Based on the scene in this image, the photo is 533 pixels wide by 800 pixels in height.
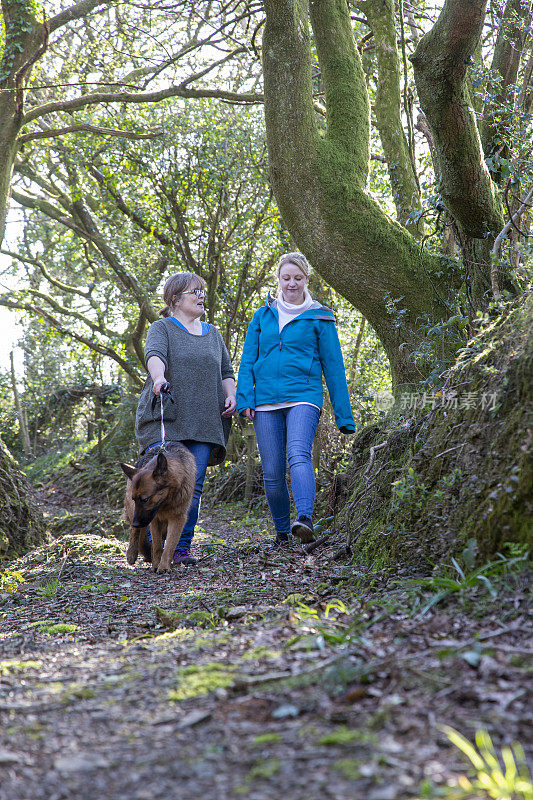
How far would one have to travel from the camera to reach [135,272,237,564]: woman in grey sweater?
5953 millimetres

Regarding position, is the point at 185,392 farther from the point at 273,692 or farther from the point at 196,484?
the point at 273,692

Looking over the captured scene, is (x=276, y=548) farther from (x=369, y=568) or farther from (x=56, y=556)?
(x=56, y=556)

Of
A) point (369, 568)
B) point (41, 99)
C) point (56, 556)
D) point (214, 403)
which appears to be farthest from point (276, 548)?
point (41, 99)

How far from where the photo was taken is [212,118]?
1186 cm

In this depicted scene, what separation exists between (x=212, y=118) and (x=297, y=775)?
39.3 feet

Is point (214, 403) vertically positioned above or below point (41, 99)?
below

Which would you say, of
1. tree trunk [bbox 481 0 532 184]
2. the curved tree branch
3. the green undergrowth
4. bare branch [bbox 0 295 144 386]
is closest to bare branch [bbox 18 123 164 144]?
bare branch [bbox 0 295 144 386]

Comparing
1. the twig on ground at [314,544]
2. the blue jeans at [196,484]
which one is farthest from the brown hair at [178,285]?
the twig on ground at [314,544]

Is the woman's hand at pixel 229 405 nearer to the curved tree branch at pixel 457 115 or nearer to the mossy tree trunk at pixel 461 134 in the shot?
the mossy tree trunk at pixel 461 134

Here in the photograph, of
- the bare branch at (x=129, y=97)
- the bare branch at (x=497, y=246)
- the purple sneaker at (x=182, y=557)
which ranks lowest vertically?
the purple sneaker at (x=182, y=557)

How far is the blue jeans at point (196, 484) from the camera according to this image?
5945 mm

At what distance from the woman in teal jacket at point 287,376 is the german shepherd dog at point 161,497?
704mm

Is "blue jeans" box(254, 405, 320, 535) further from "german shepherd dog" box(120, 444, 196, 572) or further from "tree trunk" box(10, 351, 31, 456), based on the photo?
"tree trunk" box(10, 351, 31, 456)

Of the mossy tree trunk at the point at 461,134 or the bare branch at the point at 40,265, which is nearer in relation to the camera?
the mossy tree trunk at the point at 461,134
